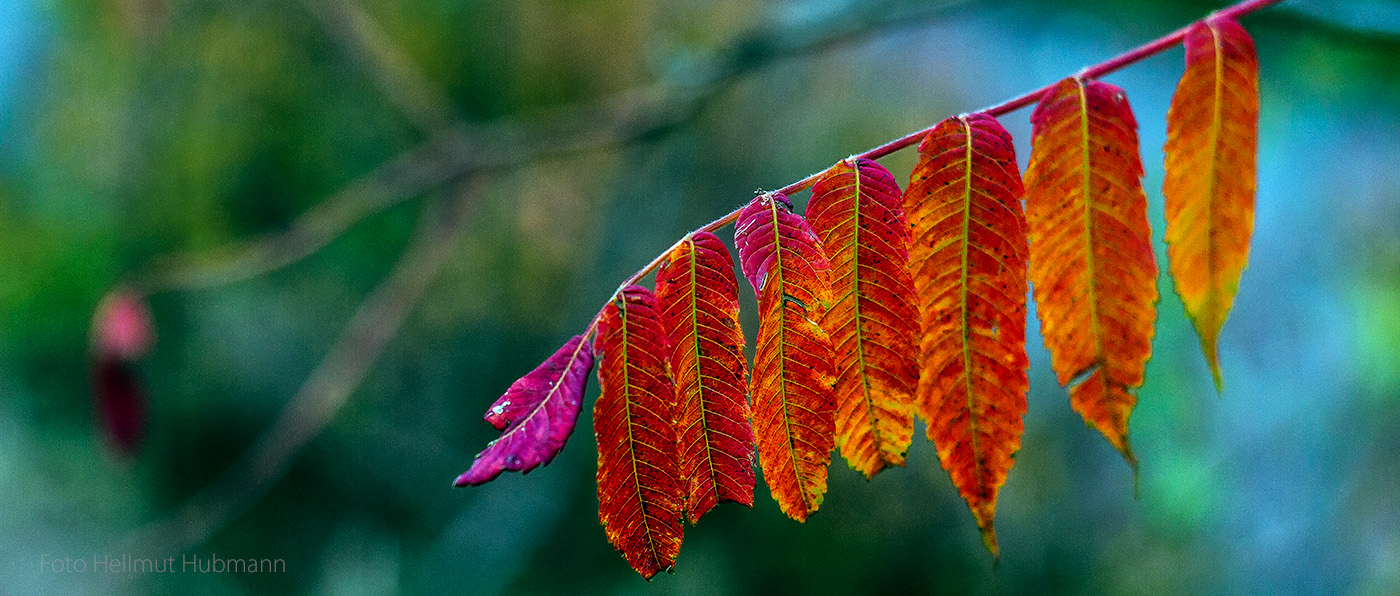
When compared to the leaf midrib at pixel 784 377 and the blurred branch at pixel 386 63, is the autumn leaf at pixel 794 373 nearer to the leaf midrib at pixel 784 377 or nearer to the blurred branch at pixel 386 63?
the leaf midrib at pixel 784 377

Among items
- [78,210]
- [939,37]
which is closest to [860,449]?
[939,37]

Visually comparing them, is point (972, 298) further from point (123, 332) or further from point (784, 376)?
point (123, 332)

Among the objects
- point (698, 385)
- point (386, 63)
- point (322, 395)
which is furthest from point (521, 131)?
point (698, 385)

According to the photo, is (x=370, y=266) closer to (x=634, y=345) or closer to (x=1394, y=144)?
(x=634, y=345)

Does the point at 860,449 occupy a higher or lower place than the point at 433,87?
lower

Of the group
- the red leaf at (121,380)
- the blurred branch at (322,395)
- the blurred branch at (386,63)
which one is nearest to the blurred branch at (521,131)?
the blurred branch at (386,63)

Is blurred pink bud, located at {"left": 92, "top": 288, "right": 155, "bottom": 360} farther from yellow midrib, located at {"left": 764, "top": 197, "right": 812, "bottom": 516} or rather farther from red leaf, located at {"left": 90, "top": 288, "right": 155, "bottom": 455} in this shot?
yellow midrib, located at {"left": 764, "top": 197, "right": 812, "bottom": 516}
